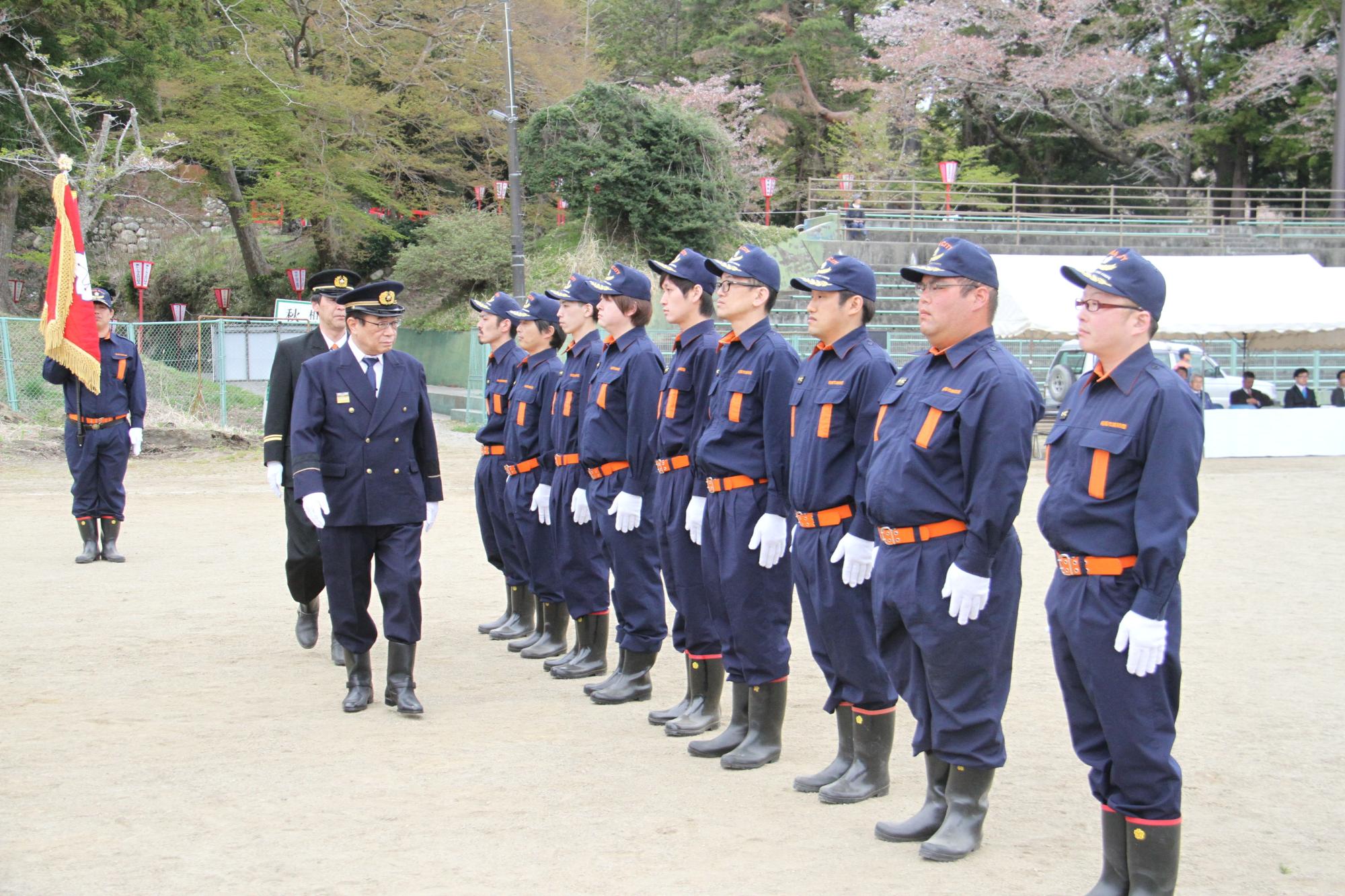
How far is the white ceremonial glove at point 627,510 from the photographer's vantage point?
263 inches

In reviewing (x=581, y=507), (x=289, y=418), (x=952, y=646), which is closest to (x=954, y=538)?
(x=952, y=646)

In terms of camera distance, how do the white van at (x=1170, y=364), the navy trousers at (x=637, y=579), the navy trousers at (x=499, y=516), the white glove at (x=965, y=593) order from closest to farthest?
1. the white glove at (x=965, y=593)
2. the navy trousers at (x=637, y=579)
3. the navy trousers at (x=499, y=516)
4. the white van at (x=1170, y=364)

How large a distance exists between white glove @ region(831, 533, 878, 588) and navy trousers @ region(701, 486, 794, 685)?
729mm

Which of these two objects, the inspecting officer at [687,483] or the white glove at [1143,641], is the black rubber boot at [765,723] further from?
the white glove at [1143,641]

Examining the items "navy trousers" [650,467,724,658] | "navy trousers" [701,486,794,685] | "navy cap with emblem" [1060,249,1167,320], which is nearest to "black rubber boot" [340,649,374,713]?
"navy trousers" [650,467,724,658]

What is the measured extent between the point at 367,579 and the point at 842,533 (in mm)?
2836

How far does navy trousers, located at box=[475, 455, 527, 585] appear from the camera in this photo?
8633mm

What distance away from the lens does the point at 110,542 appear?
1120cm

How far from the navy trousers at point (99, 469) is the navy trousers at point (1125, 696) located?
9261 millimetres

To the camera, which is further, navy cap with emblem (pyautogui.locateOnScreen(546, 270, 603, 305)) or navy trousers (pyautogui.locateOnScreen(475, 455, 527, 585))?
navy trousers (pyautogui.locateOnScreen(475, 455, 527, 585))

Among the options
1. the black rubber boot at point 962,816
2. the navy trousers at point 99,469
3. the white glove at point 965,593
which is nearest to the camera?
the white glove at point 965,593

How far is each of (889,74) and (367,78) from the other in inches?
646

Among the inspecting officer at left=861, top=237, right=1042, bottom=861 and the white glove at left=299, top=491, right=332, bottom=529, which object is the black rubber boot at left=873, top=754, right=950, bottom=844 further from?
the white glove at left=299, top=491, right=332, bottom=529

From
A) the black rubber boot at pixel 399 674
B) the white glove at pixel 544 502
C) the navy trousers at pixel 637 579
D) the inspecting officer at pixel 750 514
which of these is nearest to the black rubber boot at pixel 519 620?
the white glove at pixel 544 502
